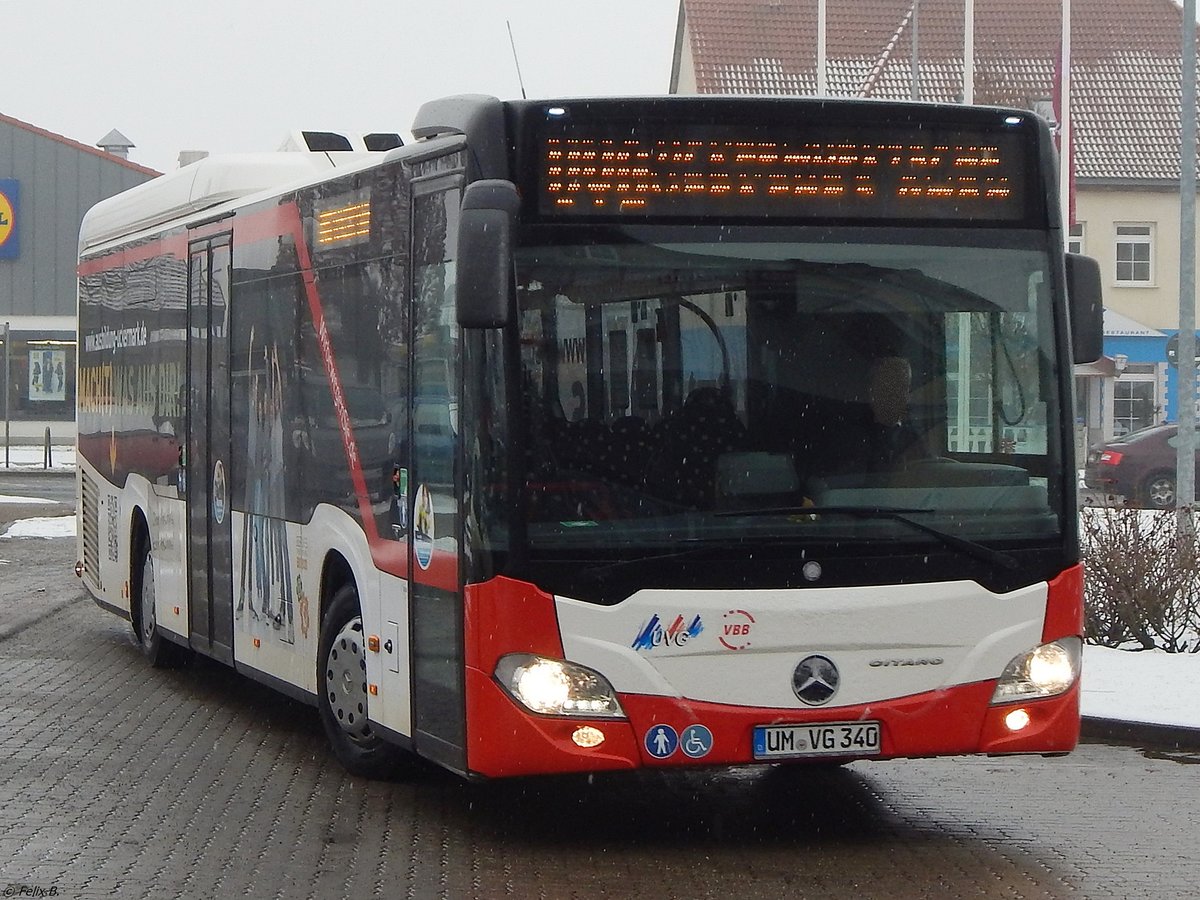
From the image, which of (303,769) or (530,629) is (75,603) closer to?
(303,769)

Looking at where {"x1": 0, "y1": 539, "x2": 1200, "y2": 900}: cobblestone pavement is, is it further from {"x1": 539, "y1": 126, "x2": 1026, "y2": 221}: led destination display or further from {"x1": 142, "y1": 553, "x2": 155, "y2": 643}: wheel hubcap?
{"x1": 539, "y1": 126, "x2": 1026, "y2": 221}: led destination display

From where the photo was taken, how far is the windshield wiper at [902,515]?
7594 millimetres

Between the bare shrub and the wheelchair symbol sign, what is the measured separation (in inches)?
229

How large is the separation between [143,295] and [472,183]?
613 centimetres

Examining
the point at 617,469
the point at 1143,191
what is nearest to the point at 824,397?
the point at 617,469

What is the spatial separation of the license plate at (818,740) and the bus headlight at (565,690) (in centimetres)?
55

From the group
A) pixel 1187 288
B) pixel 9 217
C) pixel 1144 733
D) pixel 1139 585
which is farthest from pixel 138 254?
pixel 9 217

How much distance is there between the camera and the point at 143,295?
13.2m

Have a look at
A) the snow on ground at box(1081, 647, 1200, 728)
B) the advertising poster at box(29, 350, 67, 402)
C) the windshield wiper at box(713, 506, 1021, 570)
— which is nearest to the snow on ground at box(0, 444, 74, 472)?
the advertising poster at box(29, 350, 67, 402)

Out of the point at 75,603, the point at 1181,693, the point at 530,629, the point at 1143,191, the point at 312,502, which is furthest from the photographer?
the point at 1143,191

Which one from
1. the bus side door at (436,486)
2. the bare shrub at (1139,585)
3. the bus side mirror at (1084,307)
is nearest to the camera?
the bus side door at (436,486)

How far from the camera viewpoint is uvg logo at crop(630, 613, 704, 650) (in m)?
7.45

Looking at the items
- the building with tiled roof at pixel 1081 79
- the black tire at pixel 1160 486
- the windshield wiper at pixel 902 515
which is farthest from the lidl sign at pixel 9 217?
the windshield wiper at pixel 902 515

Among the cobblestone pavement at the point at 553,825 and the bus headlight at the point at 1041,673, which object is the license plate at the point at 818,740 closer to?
the cobblestone pavement at the point at 553,825
